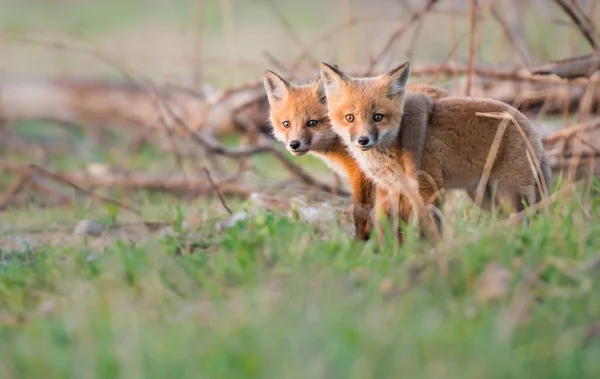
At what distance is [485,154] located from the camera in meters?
4.89

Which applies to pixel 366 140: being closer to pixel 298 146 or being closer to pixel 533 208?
pixel 298 146

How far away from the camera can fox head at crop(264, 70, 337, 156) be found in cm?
548

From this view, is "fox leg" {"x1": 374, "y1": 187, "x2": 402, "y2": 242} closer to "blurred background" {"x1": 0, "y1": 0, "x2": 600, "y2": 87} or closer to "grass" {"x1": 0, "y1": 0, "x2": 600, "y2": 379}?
"grass" {"x1": 0, "y1": 0, "x2": 600, "y2": 379}

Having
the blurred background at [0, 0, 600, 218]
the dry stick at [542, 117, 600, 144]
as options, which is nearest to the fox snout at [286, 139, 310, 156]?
the blurred background at [0, 0, 600, 218]

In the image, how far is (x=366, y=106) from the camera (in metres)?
4.96

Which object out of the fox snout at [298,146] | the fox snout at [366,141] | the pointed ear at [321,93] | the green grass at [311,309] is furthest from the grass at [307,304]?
the pointed ear at [321,93]

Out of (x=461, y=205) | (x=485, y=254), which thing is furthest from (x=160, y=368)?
(x=461, y=205)

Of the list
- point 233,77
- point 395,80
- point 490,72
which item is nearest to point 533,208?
point 395,80

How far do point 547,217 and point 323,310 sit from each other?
63.7 inches

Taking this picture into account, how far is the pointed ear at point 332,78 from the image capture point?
16.6 feet

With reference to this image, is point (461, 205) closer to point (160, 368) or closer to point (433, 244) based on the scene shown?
point (433, 244)

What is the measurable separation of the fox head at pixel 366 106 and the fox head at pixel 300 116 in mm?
338

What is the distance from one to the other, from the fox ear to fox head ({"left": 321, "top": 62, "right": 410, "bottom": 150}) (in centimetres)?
59

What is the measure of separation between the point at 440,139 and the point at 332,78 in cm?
69
